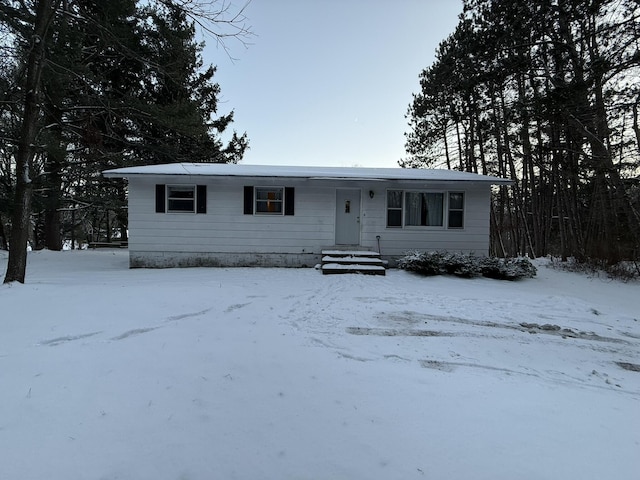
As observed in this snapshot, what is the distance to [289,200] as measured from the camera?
10094 millimetres

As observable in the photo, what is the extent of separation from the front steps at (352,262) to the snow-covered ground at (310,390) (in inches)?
126

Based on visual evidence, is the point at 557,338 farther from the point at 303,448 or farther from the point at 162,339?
the point at 162,339

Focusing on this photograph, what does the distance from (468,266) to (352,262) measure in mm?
3124

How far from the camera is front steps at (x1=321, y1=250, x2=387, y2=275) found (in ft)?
29.0

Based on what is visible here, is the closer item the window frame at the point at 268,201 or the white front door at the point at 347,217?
the window frame at the point at 268,201

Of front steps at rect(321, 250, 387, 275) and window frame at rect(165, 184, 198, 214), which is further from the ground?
window frame at rect(165, 184, 198, 214)

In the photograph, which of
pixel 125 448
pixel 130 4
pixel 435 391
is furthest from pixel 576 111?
pixel 130 4

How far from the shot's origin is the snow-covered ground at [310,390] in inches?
75.1

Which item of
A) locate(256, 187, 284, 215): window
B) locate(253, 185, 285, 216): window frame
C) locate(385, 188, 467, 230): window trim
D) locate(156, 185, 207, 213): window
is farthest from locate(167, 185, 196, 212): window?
locate(385, 188, 467, 230): window trim

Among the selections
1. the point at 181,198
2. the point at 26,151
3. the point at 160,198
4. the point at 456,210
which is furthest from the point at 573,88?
the point at 26,151

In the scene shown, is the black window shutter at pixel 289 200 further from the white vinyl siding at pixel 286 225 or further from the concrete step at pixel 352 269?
the concrete step at pixel 352 269

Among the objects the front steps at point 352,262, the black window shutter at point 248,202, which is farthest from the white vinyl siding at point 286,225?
the front steps at point 352,262

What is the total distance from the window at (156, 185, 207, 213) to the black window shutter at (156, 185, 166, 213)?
0.28 feet

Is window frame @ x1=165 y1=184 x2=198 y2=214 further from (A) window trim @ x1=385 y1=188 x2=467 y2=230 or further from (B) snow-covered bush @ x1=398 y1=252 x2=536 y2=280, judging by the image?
(B) snow-covered bush @ x1=398 y1=252 x2=536 y2=280
